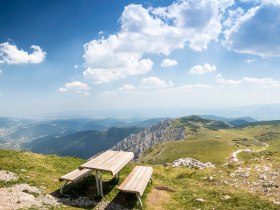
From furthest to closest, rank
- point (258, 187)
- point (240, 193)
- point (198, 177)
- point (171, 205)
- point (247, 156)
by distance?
point (247, 156) < point (198, 177) < point (258, 187) < point (240, 193) < point (171, 205)

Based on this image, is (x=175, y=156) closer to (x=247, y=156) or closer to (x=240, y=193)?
(x=247, y=156)

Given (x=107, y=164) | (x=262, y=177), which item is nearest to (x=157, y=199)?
(x=107, y=164)

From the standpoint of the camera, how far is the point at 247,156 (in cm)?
16250

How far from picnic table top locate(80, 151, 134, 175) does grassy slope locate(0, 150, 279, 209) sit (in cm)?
219

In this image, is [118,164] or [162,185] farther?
[162,185]

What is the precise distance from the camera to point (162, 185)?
22.9 metres

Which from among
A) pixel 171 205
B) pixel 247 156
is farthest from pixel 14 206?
pixel 247 156

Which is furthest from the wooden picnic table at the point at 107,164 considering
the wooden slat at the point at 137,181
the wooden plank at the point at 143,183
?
the wooden plank at the point at 143,183

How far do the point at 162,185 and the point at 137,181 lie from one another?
5.83 meters

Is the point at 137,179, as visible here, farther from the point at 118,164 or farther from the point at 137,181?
the point at 118,164

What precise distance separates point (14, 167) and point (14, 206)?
860 centimetres

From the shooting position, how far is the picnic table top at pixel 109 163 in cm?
1645

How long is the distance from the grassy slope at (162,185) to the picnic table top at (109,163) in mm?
2192

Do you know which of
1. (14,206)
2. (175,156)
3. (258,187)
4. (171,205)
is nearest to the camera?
(14,206)
